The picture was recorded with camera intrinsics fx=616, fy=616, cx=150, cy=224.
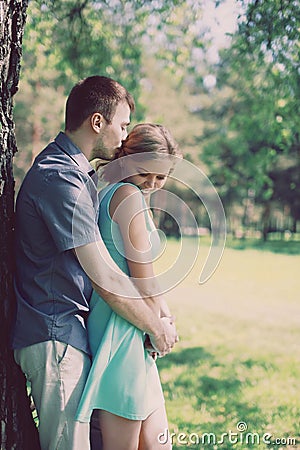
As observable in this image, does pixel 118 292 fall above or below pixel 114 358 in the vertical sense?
above

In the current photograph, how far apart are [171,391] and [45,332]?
3975 millimetres

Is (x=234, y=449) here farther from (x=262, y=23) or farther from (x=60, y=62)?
(x=60, y=62)

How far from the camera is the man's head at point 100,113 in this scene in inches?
Result: 110

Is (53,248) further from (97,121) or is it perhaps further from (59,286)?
(97,121)

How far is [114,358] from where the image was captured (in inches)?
108

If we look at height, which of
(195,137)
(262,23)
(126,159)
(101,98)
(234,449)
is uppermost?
(195,137)

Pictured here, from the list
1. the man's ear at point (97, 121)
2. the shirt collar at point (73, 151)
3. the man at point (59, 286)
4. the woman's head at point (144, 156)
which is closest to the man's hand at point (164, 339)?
the man at point (59, 286)

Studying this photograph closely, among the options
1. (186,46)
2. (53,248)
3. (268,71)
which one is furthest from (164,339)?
(186,46)

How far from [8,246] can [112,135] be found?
0.69 metres

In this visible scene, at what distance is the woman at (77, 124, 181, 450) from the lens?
8.89 ft

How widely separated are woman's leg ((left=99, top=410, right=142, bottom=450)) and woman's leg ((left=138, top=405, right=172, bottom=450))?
16 cm

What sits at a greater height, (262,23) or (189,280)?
(262,23)

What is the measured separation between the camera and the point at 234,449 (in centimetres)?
449

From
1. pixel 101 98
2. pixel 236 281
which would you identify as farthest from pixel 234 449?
pixel 236 281
